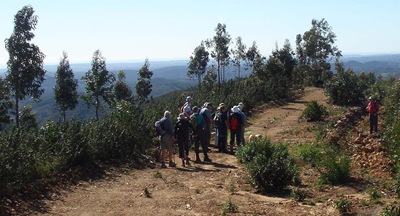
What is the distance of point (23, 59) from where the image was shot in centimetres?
2972

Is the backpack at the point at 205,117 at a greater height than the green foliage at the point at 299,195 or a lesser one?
greater

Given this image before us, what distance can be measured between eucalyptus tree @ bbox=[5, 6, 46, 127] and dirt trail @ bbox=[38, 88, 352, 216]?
69.7ft

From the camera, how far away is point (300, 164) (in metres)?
11.2

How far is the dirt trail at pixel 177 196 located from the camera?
7.84 metres

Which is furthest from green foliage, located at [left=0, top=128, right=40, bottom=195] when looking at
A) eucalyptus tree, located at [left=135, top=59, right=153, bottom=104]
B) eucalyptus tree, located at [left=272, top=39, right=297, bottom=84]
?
eucalyptus tree, located at [left=135, top=59, right=153, bottom=104]

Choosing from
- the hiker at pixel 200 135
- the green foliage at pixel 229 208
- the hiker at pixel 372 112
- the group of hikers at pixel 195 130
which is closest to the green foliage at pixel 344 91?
the hiker at pixel 372 112

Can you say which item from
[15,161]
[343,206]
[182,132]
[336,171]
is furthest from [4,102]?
[343,206]

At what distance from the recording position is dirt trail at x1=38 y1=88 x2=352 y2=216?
25.7 feet

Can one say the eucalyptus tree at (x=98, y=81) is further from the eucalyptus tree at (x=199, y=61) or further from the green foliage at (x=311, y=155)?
the green foliage at (x=311, y=155)

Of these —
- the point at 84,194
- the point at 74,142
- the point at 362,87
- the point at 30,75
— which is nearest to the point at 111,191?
the point at 84,194

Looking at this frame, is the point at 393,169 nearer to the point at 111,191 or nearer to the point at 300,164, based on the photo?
the point at 300,164

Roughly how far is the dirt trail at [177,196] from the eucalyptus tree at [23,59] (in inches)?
837

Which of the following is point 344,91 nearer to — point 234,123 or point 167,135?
point 234,123

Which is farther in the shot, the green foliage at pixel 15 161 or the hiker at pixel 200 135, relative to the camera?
the hiker at pixel 200 135
